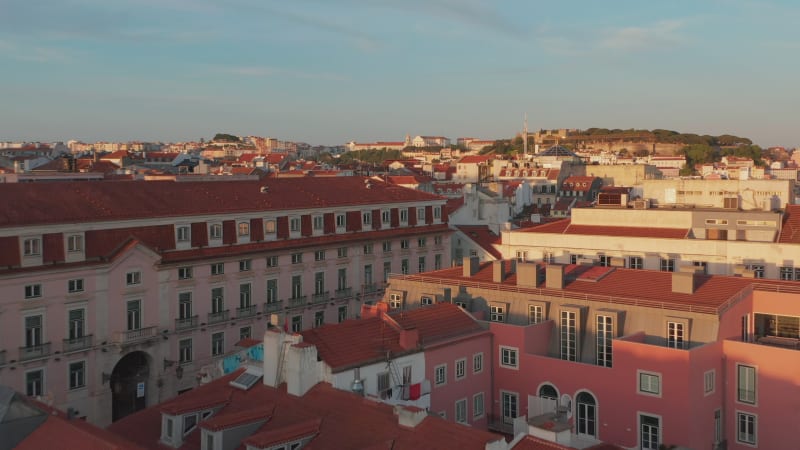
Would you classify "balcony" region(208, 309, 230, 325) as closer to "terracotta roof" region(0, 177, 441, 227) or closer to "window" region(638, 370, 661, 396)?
"terracotta roof" region(0, 177, 441, 227)

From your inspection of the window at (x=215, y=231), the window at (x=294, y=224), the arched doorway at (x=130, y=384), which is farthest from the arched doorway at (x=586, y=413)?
the window at (x=294, y=224)

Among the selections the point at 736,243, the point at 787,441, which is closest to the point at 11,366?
the point at 787,441

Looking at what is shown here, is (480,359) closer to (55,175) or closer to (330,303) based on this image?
(330,303)

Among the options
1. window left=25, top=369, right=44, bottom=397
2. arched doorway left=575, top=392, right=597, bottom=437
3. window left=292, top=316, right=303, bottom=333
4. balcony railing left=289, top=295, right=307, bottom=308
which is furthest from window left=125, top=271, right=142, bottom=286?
arched doorway left=575, top=392, right=597, bottom=437

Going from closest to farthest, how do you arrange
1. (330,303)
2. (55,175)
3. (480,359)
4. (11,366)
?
1. (480,359)
2. (11,366)
3. (330,303)
4. (55,175)

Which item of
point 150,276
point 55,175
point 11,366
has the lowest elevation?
point 11,366

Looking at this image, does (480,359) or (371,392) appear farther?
(480,359)

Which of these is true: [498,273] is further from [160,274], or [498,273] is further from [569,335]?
[160,274]

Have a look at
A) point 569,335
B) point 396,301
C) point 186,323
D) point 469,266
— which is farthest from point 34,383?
point 569,335
